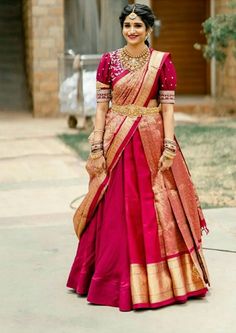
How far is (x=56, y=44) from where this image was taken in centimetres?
1541

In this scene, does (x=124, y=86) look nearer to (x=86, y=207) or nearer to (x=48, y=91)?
(x=86, y=207)

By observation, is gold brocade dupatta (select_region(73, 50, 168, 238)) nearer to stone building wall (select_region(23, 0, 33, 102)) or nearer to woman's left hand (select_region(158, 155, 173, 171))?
woman's left hand (select_region(158, 155, 173, 171))

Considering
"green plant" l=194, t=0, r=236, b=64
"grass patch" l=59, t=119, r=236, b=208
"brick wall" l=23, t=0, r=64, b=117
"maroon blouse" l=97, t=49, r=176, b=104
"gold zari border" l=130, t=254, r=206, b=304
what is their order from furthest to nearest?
"brick wall" l=23, t=0, r=64, b=117 < "green plant" l=194, t=0, r=236, b=64 < "grass patch" l=59, t=119, r=236, b=208 < "maroon blouse" l=97, t=49, r=176, b=104 < "gold zari border" l=130, t=254, r=206, b=304

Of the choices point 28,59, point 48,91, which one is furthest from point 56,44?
point 28,59

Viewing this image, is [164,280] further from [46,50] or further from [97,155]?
[46,50]

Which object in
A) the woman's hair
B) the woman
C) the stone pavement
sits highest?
the woman's hair

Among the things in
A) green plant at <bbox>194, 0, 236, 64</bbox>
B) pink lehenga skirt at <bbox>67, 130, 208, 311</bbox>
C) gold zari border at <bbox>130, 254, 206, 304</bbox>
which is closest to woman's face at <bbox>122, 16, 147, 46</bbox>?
pink lehenga skirt at <bbox>67, 130, 208, 311</bbox>

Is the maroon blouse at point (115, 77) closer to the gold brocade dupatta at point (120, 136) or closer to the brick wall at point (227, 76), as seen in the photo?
the gold brocade dupatta at point (120, 136)

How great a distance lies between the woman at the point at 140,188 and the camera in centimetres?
468

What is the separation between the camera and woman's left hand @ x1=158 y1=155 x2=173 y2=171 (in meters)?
4.71

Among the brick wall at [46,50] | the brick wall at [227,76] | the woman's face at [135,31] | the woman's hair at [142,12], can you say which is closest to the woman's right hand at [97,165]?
the woman's face at [135,31]

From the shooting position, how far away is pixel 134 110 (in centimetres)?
475

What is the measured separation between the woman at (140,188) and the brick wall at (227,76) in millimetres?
10992

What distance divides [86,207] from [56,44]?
35.6 ft
